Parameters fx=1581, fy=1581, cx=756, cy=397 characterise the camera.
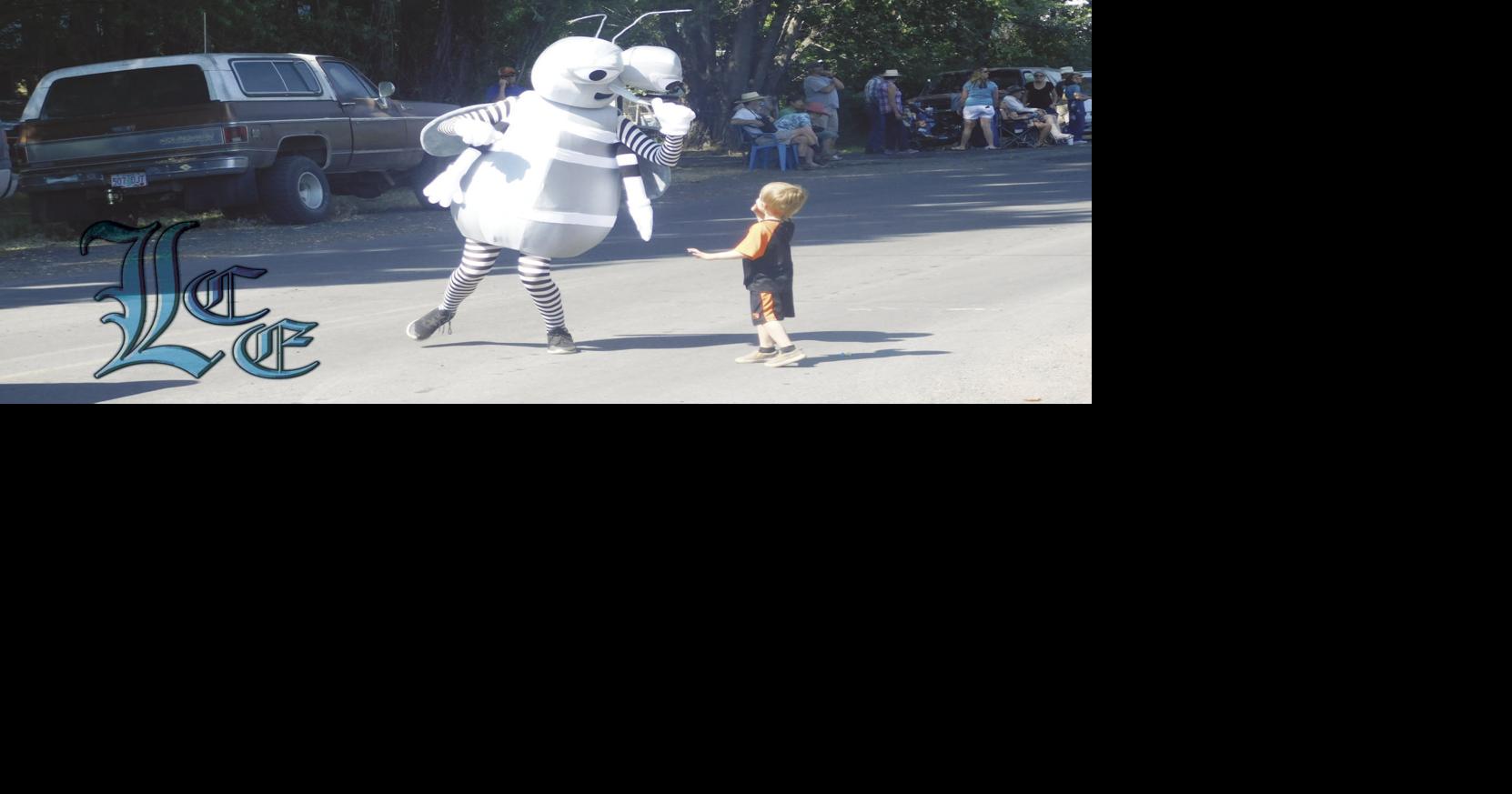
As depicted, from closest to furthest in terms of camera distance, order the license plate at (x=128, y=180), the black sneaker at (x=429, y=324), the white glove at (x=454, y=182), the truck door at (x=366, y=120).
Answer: the white glove at (x=454, y=182)
the black sneaker at (x=429, y=324)
the license plate at (x=128, y=180)
the truck door at (x=366, y=120)

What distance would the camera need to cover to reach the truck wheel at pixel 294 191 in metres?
14.2

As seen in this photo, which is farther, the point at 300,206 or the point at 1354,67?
the point at 300,206

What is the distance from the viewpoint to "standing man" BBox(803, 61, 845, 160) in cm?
1550

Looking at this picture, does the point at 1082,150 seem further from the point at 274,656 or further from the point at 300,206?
the point at 274,656

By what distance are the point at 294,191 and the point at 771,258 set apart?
8.86 m

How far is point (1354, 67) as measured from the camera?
19.0 ft

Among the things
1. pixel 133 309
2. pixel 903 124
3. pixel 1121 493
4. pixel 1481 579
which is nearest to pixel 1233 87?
pixel 1121 493

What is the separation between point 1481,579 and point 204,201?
11893mm

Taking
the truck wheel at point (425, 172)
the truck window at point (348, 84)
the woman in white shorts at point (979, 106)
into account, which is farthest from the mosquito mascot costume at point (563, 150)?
the woman in white shorts at point (979, 106)

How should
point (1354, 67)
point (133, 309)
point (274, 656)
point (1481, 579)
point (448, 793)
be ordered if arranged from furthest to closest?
point (133, 309)
point (1354, 67)
point (1481, 579)
point (274, 656)
point (448, 793)

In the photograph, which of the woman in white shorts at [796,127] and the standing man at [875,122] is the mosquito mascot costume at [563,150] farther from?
the standing man at [875,122]

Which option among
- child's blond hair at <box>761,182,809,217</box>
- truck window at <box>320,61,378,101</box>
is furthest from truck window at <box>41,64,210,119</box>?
child's blond hair at <box>761,182,809,217</box>

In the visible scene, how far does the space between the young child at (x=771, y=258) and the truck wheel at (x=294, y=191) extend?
849 centimetres

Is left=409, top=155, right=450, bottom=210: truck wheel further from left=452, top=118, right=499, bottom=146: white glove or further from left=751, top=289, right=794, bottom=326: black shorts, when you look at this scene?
left=751, top=289, right=794, bottom=326: black shorts
